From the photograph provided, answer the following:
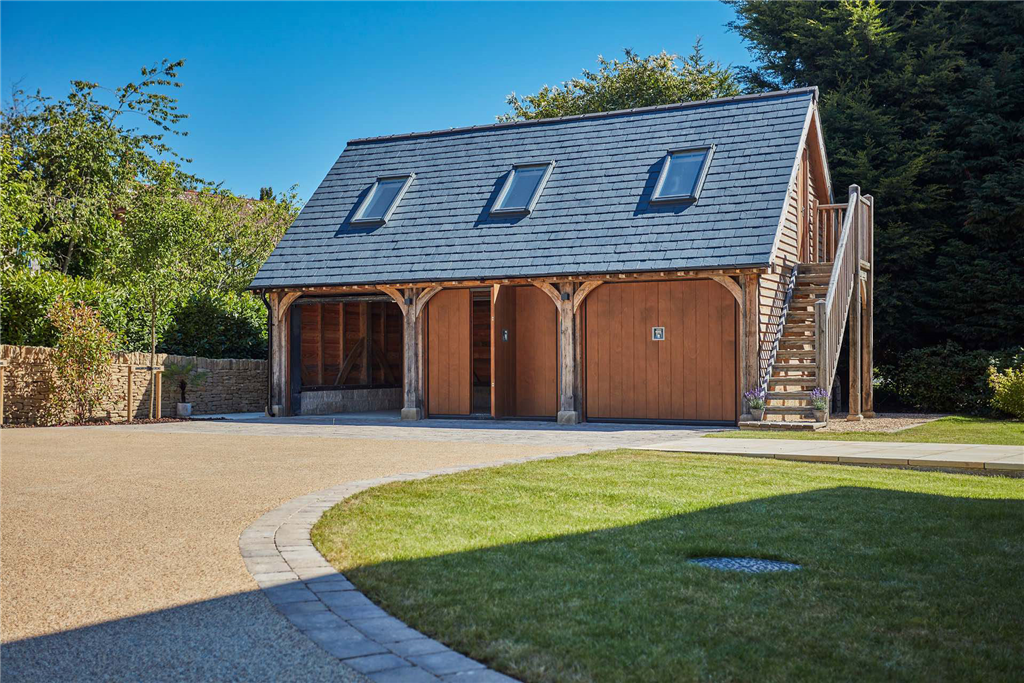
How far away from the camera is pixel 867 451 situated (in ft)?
33.6

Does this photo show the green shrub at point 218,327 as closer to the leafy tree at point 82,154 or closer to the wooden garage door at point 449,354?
the leafy tree at point 82,154

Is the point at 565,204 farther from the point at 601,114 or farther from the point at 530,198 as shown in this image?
the point at 601,114

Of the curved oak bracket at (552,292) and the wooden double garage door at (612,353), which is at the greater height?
the curved oak bracket at (552,292)

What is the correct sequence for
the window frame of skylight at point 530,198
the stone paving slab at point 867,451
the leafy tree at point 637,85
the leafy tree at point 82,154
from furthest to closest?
the leafy tree at point 637,85
the leafy tree at point 82,154
the window frame of skylight at point 530,198
the stone paving slab at point 867,451

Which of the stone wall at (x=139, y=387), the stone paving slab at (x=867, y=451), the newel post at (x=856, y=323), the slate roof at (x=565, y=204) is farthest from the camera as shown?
the newel post at (x=856, y=323)

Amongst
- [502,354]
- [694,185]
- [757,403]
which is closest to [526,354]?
[502,354]

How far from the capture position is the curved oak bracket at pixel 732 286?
15.0 metres

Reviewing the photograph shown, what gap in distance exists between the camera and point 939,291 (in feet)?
68.6

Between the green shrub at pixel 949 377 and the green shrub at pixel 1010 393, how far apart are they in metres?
0.73

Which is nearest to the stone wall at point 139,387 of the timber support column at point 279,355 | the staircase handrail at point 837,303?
the timber support column at point 279,355

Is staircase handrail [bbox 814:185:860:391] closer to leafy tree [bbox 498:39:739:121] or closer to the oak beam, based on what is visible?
the oak beam

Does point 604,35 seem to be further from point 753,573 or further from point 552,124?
point 753,573

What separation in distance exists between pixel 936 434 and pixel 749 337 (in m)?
3.15

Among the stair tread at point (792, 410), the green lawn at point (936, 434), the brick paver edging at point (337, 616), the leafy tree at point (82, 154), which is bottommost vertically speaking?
the brick paver edging at point (337, 616)
